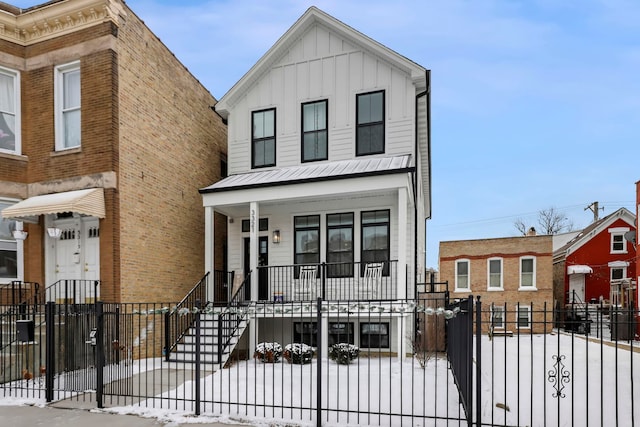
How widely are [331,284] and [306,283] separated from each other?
0.73 metres

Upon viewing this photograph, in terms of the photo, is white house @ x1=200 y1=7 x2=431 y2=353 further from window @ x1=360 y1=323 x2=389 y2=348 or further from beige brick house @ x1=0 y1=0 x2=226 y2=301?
beige brick house @ x1=0 y1=0 x2=226 y2=301

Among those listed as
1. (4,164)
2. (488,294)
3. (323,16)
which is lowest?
(488,294)

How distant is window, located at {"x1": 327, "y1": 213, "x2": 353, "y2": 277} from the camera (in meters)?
12.7

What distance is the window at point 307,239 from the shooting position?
43.0 feet

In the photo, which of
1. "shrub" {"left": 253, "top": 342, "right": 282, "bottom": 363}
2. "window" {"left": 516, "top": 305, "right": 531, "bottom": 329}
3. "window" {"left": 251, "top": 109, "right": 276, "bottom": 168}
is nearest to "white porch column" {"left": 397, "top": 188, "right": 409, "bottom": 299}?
"window" {"left": 516, "top": 305, "right": 531, "bottom": 329}

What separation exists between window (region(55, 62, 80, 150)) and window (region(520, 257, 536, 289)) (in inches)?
909

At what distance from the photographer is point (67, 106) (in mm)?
11820

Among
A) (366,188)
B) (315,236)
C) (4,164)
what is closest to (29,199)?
(4,164)

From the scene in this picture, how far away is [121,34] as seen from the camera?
11.4m

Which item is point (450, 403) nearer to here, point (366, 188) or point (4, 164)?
point (366, 188)

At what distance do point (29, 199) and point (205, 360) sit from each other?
20.5 ft

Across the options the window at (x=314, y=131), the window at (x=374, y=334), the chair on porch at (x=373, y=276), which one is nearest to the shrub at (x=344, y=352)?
the chair on porch at (x=373, y=276)

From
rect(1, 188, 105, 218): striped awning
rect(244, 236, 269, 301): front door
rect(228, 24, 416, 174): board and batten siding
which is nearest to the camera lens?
rect(1, 188, 105, 218): striped awning

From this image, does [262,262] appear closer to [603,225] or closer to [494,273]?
[494,273]
